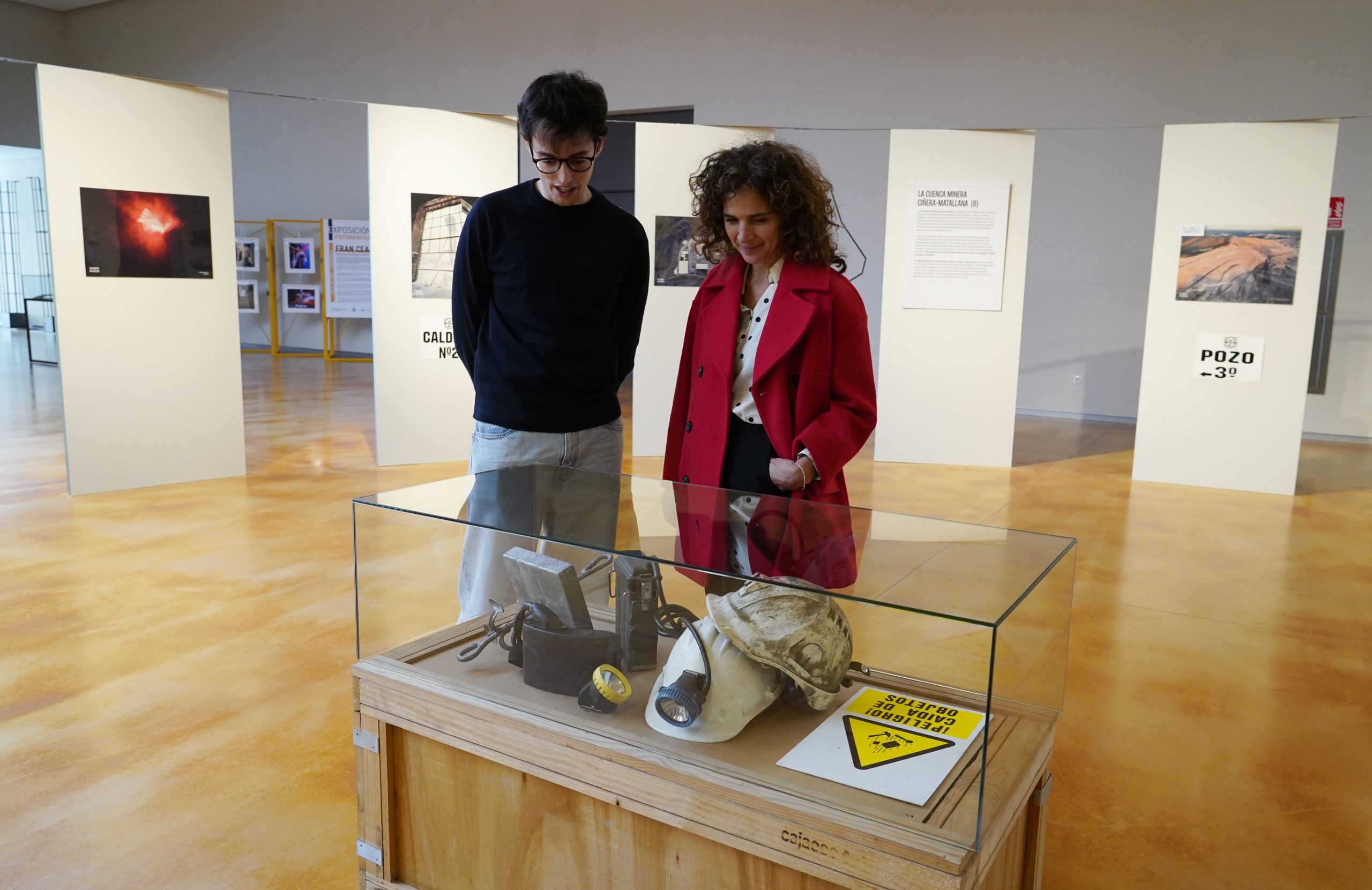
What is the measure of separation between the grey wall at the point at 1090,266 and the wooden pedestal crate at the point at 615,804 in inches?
413

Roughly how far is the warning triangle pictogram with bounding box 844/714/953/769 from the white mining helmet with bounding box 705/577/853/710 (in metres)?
0.11

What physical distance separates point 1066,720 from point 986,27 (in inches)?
381

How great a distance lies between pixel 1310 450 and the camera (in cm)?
985

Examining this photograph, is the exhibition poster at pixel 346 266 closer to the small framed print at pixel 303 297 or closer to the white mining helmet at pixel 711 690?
the small framed print at pixel 303 297

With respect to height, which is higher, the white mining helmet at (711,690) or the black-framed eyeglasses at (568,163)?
the black-framed eyeglasses at (568,163)

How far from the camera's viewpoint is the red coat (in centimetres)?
232

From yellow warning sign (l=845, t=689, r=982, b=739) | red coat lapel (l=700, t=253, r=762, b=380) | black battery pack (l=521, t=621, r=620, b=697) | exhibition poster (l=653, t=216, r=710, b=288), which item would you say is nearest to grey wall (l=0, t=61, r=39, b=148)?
exhibition poster (l=653, t=216, r=710, b=288)

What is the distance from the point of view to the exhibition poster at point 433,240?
7.72 m

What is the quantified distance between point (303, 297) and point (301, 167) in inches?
86.2

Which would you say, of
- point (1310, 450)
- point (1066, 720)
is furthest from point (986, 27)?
point (1066, 720)

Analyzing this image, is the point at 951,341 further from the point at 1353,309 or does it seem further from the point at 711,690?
the point at 711,690

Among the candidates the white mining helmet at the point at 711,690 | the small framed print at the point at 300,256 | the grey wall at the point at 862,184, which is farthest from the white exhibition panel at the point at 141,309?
the small framed print at the point at 300,256

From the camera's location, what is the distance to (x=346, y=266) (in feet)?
53.3

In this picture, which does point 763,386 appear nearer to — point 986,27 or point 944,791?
point 944,791
